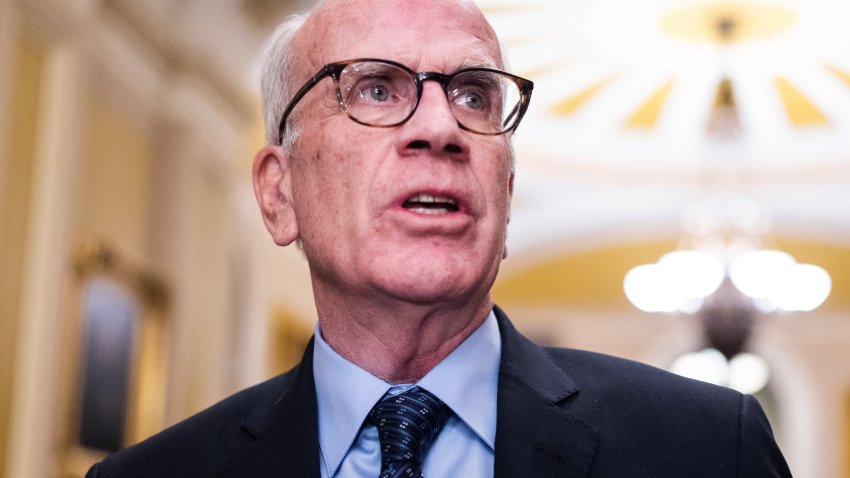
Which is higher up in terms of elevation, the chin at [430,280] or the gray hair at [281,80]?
the gray hair at [281,80]

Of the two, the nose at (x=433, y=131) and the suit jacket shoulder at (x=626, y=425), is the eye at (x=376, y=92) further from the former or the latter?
the suit jacket shoulder at (x=626, y=425)

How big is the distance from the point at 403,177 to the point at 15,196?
140 inches

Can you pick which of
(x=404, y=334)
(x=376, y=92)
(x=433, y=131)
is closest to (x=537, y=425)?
(x=404, y=334)

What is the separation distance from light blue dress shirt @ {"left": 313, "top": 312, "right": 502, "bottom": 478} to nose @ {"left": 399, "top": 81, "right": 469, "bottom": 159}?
12.2 inches

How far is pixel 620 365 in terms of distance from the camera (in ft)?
6.10

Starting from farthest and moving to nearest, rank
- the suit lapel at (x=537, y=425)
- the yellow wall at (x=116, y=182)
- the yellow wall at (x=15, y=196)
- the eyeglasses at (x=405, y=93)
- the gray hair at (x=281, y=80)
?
the yellow wall at (x=116, y=182)
the yellow wall at (x=15, y=196)
the gray hair at (x=281, y=80)
the eyeglasses at (x=405, y=93)
the suit lapel at (x=537, y=425)

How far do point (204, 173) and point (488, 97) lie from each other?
18.3ft

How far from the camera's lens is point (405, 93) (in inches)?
70.3

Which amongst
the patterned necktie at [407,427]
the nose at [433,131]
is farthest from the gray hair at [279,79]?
the patterned necktie at [407,427]

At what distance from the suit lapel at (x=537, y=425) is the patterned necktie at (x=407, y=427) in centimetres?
10

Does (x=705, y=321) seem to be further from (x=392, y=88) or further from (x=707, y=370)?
(x=392, y=88)

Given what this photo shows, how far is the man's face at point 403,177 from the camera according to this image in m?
1.70

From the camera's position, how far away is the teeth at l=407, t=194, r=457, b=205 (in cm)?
172

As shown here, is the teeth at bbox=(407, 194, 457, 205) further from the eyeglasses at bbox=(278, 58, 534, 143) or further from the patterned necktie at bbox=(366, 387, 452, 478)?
the patterned necktie at bbox=(366, 387, 452, 478)
